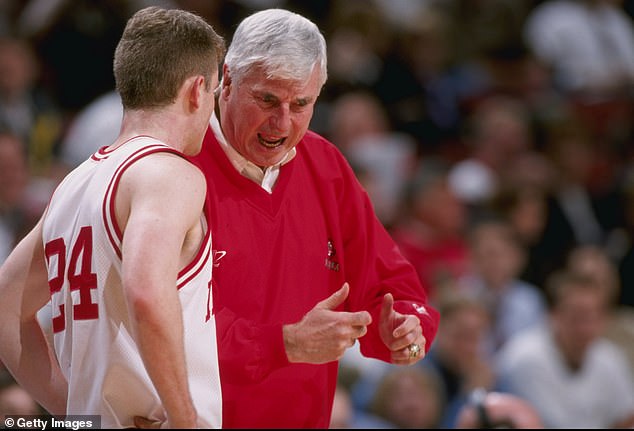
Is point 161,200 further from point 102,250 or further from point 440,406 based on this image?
point 440,406

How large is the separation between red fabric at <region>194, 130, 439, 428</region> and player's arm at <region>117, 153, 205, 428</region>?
0.51 metres

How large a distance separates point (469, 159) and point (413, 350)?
5806 mm

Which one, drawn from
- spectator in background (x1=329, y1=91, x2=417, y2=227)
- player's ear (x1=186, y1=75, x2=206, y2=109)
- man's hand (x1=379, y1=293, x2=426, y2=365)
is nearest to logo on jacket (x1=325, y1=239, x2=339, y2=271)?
man's hand (x1=379, y1=293, x2=426, y2=365)

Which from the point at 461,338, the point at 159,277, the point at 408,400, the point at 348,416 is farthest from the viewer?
the point at 461,338

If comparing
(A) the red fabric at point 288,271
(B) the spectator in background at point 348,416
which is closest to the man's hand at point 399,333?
(A) the red fabric at point 288,271

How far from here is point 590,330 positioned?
A: 6.49 metres

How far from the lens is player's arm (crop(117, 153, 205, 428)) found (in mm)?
2594

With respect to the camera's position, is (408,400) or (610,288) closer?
(408,400)

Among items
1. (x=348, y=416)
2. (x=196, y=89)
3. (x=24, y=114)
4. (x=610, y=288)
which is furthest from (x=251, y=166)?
(x=24, y=114)

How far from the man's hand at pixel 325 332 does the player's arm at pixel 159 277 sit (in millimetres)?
460

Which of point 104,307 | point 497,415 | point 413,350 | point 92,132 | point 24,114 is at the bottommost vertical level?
point 24,114

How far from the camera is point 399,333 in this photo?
3.37 m

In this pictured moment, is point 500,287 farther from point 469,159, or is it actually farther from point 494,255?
point 469,159

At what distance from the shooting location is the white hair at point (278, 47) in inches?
132
